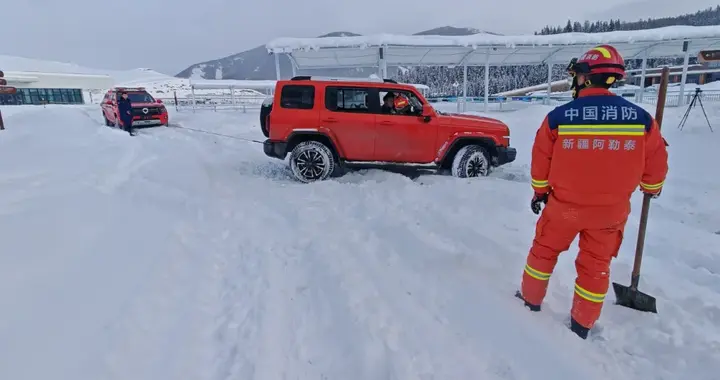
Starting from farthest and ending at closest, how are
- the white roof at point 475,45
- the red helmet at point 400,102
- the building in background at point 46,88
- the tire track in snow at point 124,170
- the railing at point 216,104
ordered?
the building in background at point 46,88 → the railing at point 216,104 → the white roof at point 475,45 → the red helmet at point 400,102 → the tire track in snow at point 124,170

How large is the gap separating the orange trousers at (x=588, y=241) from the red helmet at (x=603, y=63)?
84 centimetres

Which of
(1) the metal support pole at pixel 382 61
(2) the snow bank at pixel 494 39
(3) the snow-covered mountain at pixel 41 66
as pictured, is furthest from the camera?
(3) the snow-covered mountain at pixel 41 66

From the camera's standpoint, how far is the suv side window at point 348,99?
6750 mm

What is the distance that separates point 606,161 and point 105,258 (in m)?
3.68

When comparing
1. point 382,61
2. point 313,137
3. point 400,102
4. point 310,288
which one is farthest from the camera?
point 382,61

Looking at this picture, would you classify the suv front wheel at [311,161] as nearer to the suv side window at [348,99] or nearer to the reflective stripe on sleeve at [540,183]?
the suv side window at [348,99]

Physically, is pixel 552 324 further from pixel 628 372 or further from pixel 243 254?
pixel 243 254

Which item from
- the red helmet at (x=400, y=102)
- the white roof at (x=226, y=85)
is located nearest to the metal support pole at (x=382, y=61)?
the red helmet at (x=400, y=102)

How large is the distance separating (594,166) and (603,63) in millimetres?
648

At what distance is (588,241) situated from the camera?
2.49m

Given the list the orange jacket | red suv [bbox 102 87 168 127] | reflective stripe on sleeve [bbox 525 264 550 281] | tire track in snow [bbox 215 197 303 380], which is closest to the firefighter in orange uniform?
the orange jacket

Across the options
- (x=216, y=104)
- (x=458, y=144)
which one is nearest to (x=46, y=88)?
(x=216, y=104)

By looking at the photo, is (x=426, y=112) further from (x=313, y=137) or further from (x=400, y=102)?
(x=313, y=137)

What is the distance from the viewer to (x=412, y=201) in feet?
17.9
